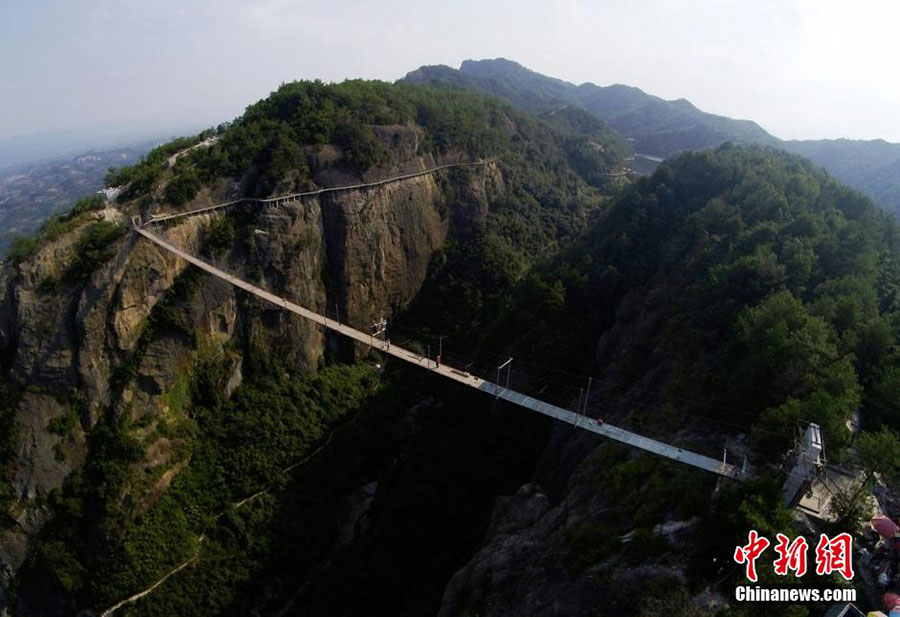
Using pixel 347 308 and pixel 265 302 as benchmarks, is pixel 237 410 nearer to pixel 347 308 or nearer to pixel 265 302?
pixel 265 302

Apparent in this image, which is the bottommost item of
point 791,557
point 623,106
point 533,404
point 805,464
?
point 533,404

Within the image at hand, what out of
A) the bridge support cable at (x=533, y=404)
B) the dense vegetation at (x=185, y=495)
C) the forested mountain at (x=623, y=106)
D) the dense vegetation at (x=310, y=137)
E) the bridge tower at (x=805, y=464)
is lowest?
the dense vegetation at (x=185, y=495)

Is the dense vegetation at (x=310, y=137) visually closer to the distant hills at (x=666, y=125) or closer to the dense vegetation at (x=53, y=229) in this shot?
Answer: the dense vegetation at (x=53, y=229)

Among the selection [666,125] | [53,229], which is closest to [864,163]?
[666,125]

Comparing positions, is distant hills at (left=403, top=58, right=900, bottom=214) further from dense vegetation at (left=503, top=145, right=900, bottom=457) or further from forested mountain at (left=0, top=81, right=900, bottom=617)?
forested mountain at (left=0, top=81, right=900, bottom=617)

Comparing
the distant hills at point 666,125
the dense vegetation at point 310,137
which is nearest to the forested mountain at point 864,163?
the distant hills at point 666,125

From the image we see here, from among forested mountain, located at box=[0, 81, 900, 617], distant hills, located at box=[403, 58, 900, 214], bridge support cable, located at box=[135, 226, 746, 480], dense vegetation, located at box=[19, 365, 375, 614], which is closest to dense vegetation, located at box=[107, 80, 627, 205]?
forested mountain, located at box=[0, 81, 900, 617]

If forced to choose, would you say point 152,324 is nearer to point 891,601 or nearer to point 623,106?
point 891,601
